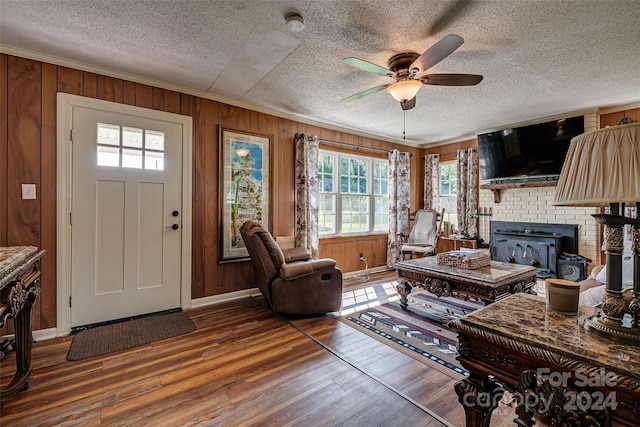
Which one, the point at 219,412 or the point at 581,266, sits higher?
the point at 581,266

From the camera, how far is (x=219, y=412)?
5.36 feet

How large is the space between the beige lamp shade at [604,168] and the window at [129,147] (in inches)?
130

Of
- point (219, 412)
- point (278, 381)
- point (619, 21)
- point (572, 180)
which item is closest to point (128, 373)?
point (219, 412)

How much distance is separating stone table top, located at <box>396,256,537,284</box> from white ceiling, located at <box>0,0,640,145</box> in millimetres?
1895

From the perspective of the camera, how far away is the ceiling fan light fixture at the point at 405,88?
93.1 inches

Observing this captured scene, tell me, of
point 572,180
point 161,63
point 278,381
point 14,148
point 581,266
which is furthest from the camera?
point 581,266

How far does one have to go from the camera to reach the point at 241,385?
6.16 ft

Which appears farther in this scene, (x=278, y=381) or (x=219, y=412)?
(x=278, y=381)

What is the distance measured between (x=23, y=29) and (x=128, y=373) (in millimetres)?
2617

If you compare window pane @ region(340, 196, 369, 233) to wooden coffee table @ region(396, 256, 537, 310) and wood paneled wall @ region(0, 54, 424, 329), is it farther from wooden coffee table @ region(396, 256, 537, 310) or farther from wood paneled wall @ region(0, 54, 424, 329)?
wooden coffee table @ region(396, 256, 537, 310)

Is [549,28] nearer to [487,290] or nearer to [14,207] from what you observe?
[487,290]

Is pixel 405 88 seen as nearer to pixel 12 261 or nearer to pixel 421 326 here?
pixel 421 326

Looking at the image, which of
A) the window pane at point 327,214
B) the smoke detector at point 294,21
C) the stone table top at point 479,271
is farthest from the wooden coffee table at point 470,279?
the smoke detector at point 294,21

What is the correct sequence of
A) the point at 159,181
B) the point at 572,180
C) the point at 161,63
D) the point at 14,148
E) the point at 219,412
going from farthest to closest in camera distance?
the point at 159,181, the point at 161,63, the point at 14,148, the point at 219,412, the point at 572,180
